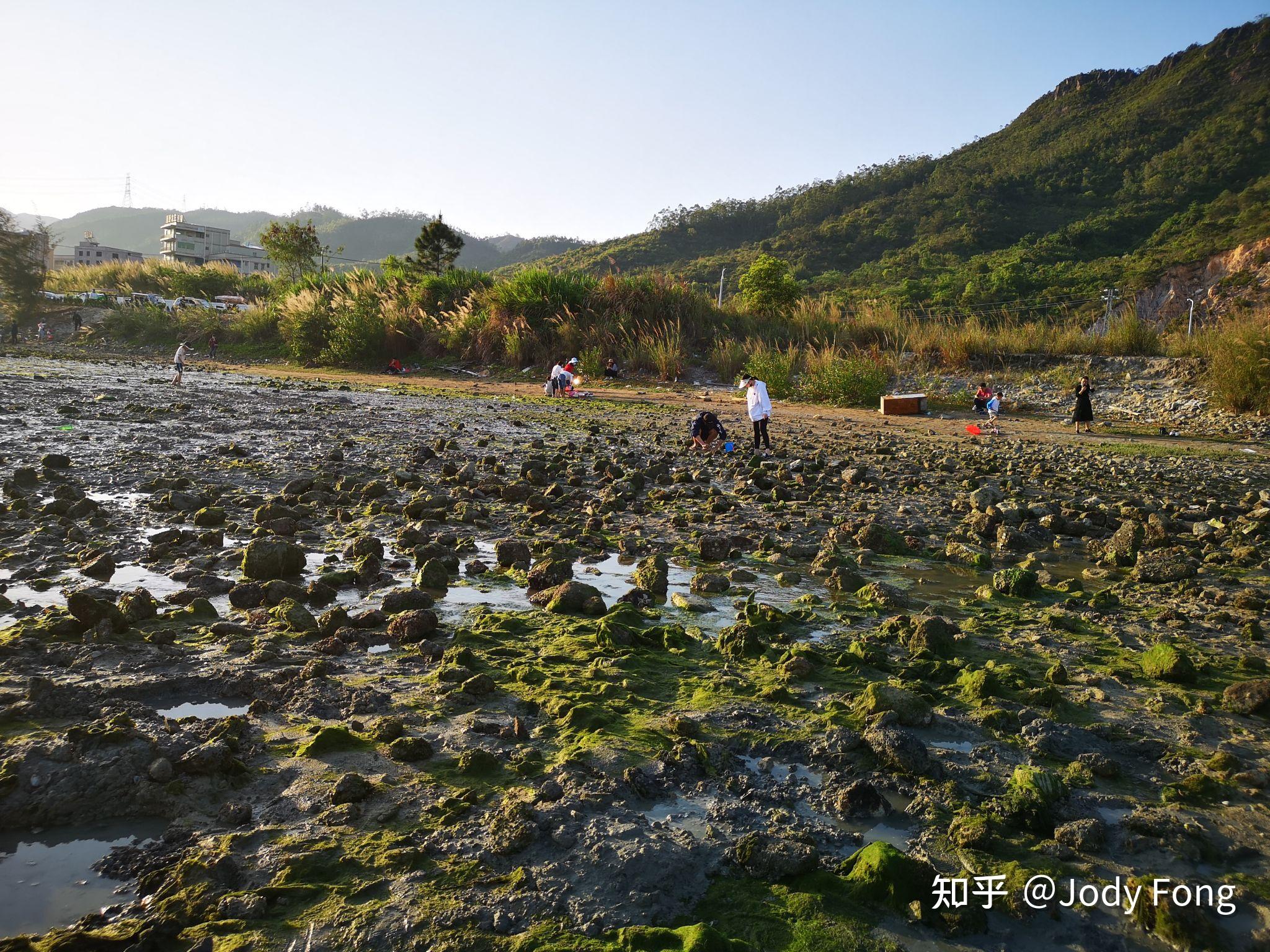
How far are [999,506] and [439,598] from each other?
17.4 feet

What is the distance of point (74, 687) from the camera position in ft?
10.6

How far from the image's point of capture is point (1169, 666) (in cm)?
379

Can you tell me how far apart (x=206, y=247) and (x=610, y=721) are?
426 feet

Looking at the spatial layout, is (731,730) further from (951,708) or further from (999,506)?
(999,506)

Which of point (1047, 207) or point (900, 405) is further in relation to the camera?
point (1047, 207)

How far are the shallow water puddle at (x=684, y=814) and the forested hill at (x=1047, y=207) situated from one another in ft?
169

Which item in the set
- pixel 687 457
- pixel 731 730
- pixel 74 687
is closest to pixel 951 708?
pixel 731 730

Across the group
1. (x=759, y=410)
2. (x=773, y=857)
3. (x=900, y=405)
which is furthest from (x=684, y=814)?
(x=900, y=405)

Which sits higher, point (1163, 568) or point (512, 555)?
point (1163, 568)

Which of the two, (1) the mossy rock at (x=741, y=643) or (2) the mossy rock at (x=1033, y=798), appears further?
(1) the mossy rock at (x=741, y=643)

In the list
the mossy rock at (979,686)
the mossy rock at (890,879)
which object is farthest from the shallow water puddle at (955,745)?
the mossy rock at (890,879)

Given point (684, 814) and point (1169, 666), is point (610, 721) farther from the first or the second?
point (1169, 666)

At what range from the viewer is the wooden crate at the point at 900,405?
17297 mm

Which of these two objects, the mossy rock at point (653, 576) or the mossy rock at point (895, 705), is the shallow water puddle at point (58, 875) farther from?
the mossy rock at point (653, 576)
